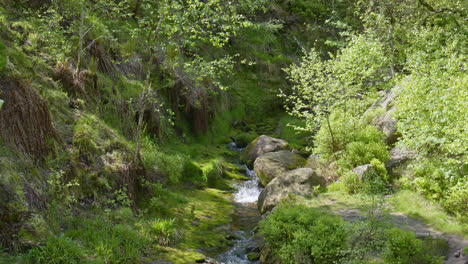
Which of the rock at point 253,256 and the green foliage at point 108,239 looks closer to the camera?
the green foliage at point 108,239

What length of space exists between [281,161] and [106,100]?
24.7ft

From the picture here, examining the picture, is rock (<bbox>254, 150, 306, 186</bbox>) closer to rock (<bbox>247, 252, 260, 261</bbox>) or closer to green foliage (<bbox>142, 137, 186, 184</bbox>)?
green foliage (<bbox>142, 137, 186, 184</bbox>)

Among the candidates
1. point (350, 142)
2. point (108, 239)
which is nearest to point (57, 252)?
point (108, 239)

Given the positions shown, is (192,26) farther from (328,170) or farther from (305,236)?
(328,170)

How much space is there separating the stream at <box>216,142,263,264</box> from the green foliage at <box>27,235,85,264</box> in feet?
11.2

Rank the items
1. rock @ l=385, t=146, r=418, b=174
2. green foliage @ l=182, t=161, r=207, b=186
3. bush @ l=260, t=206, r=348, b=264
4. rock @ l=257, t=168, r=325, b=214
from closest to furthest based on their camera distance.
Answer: bush @ l=260, t=206, r=348, b=264 < rock @ l=257, t=168, r=325, b=214 < rock @ l=385, t=146, r=418, b=174 < green foliage @ l=182, t=161, r=207, b=186

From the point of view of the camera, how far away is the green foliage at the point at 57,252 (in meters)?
5.33

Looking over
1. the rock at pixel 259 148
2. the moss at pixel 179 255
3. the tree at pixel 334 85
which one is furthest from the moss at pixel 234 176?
the moss at pixel 179 255

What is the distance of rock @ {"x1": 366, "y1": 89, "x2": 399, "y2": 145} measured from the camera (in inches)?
485

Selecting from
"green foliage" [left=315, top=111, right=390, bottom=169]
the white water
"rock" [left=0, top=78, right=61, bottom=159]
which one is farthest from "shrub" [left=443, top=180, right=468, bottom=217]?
"rock" [left=0, top=78, right=61, bottom=159]

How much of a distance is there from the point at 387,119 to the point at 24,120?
12098 mm

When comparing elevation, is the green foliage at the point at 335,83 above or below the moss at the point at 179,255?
above

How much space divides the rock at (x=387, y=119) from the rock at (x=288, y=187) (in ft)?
10.8

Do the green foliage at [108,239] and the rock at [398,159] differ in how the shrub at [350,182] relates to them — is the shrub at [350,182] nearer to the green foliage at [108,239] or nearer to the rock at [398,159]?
the rock at [398,159]
